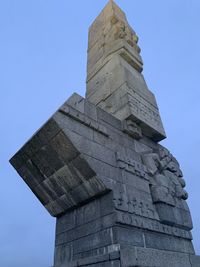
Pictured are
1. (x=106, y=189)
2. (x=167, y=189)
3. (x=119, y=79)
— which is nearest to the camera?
(x=106, y=189)

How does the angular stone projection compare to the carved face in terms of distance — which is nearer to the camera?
the angular stone projection

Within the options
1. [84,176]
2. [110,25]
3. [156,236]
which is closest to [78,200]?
[84,176]

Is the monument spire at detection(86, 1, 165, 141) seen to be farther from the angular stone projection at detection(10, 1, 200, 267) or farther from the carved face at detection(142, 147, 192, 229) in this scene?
the carved face at detection(142, 147, 192, 229)

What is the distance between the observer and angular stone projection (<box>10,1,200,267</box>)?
389 cm

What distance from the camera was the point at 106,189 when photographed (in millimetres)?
4184

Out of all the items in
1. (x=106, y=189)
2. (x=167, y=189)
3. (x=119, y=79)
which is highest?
(x=119, y=79)

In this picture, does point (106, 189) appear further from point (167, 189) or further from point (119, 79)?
point (119, 79)

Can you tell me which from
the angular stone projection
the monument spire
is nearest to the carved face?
the angular stone projection

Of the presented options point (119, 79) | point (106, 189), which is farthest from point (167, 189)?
point (119, 79)

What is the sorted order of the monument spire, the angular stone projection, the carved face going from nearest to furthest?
1. the angular stone projection
2. the carved face
3. the monument spire

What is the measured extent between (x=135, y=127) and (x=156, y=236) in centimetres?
257

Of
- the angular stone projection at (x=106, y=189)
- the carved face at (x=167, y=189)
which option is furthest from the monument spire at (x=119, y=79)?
the carved face at (x=167, y=189)

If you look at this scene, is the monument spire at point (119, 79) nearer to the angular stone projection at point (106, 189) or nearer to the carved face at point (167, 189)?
the angular stone projection at point (106, 189)

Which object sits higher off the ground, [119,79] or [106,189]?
[119,79]
